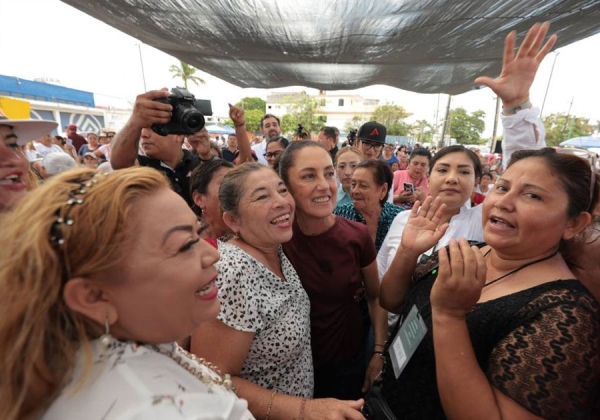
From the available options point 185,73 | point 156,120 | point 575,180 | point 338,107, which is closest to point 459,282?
point 575,180

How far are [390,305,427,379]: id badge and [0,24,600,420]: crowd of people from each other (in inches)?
0.4

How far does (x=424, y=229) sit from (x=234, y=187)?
1.03 metres

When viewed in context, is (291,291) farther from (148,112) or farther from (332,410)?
(148,112)

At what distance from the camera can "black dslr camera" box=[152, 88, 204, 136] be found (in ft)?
7.11

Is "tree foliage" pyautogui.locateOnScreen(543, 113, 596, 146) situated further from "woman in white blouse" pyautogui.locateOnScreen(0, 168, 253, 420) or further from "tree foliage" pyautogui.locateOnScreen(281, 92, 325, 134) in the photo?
"woman in white blouse" pyautogui.locateOnScreen(0, 168, 253, 420)

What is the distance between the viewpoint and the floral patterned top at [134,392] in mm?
616

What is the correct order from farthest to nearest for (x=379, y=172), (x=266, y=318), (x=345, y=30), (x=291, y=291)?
(x=345, y=30) < (x=379, y=172) < (x=291, y=291) < (x=266, y=318)

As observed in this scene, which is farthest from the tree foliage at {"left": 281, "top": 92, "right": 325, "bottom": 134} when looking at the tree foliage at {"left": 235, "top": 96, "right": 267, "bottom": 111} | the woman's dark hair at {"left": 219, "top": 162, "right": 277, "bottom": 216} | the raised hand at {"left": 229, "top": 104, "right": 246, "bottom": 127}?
the woman's dark hair at {"left": 219, "top": 162, "right": 277, "bottom": 216}

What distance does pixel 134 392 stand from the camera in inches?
25.0

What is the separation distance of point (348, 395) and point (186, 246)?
5.32ft

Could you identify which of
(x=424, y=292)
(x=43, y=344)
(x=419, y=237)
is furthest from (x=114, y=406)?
(x=419, y=237)

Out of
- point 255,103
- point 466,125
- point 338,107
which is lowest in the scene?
point 466,125

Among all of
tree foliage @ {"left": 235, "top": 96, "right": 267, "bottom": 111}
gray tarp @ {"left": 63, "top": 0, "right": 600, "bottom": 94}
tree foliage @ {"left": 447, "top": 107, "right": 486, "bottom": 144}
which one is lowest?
tree foliage @ {"left": 447, "top": 107, "right": 486, "bottom": 144}

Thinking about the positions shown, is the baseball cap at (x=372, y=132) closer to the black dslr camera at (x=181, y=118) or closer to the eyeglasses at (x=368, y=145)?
the eyeglasses at (x=368, y=145)
